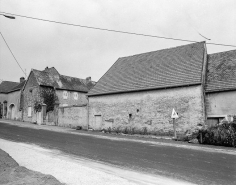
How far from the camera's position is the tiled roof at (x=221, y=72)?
17.1m

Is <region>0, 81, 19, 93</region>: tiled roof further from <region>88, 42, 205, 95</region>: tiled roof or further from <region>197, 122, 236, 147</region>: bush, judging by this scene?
<region>197, 122, 236, 147</region>: bush

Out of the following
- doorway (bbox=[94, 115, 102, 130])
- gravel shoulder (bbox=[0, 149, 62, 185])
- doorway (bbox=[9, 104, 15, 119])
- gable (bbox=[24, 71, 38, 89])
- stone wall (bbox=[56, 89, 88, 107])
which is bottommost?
gravel shoulder (bbox=[0, 149, 62, 185])

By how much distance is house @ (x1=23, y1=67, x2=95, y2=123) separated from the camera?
3023cm

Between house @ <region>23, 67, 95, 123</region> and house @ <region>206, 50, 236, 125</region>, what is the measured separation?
54.8 feet

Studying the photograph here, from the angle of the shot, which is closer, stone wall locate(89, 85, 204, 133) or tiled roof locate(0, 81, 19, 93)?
stone wall locate(89, 85, 204, 133)

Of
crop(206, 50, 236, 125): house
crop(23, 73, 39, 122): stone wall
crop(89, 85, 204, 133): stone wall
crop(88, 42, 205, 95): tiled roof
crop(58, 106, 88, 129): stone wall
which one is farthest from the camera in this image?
crop(23, 73, 39, 122): stone wall

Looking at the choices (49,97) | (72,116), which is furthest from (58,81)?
(72,116)

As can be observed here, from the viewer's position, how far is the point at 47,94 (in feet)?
101

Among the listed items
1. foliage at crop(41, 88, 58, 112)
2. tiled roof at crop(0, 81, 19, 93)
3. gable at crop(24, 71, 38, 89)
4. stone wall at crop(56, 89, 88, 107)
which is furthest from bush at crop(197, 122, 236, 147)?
tiled roof at crop(0, 81, 19, 93)

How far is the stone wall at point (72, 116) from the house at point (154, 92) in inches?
37.4

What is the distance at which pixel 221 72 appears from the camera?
61.1 ft

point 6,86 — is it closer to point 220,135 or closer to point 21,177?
point 220,135

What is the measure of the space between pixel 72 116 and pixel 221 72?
16.2m

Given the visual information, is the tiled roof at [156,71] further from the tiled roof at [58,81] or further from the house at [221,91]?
the tiled roof at [58,81]
